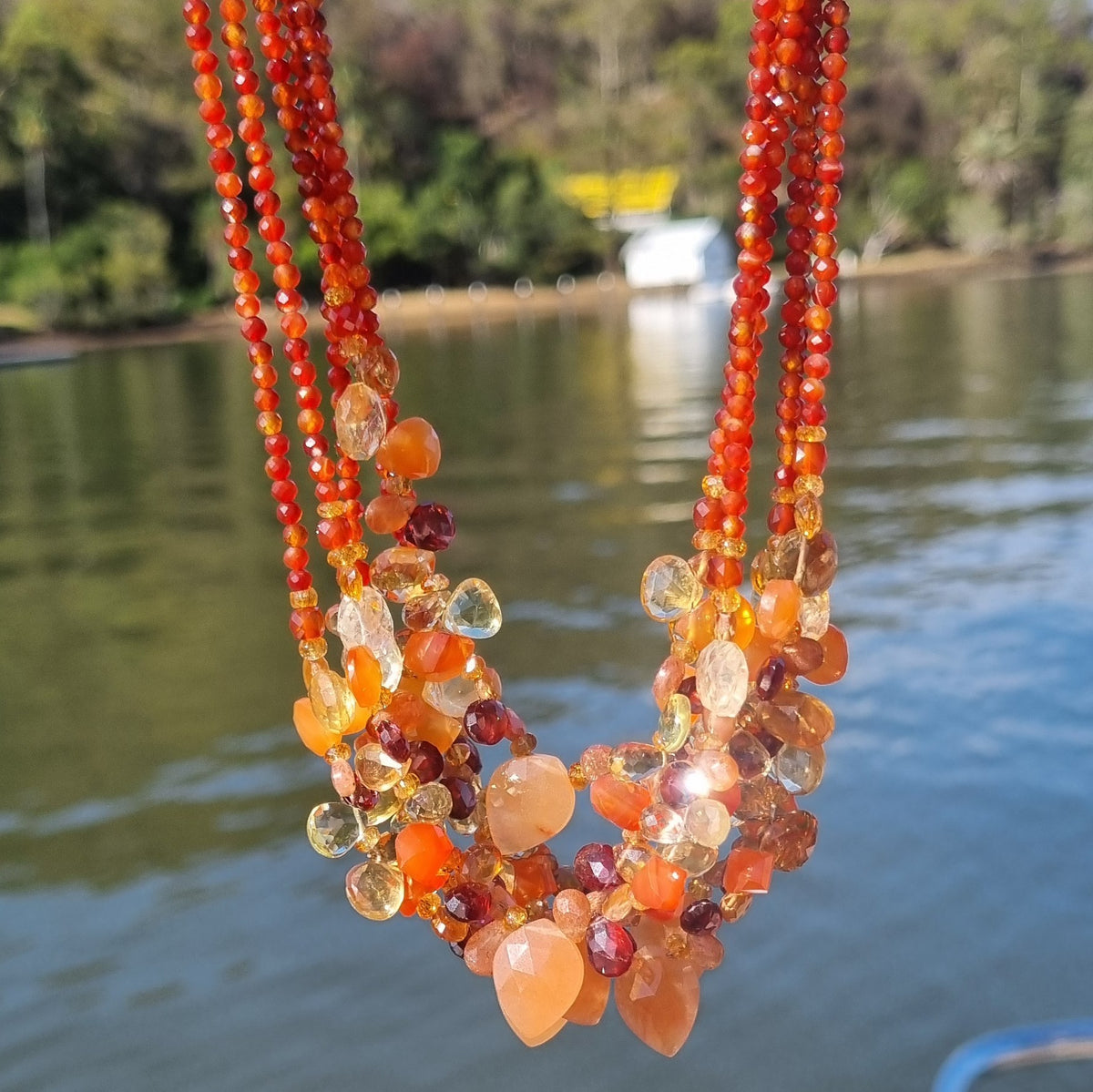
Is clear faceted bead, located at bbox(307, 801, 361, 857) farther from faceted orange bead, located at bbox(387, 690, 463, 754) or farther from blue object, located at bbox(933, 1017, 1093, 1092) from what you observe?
blue object, located at bbox(933, 1017, 1093, 1092)

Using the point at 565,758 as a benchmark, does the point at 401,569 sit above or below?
above

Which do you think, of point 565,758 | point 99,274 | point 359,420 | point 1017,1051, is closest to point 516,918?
point 359,420

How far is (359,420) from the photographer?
2.37 feet

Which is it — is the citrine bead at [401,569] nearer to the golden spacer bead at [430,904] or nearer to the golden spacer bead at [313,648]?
the golden spacer bead at [313,648]

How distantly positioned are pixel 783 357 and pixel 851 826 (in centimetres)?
170

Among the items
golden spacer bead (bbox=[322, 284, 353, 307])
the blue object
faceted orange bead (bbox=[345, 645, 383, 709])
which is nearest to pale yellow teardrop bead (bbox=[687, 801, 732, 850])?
faceted orange bead (bbox=[345, 645, 383, 709])

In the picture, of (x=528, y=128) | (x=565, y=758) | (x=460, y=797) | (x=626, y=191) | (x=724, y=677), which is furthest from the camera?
(x=528, y=128)

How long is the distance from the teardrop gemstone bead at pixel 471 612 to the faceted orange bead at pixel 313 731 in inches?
4.1

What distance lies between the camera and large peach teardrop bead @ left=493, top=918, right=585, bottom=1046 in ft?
2.47

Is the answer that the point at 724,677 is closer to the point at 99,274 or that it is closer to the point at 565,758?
the point at 565,758

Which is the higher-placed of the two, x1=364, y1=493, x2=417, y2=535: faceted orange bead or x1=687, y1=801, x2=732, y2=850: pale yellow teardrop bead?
x1=364, y1=493, x2=417, y2=535: faceted orange bead

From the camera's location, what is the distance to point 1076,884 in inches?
80.4

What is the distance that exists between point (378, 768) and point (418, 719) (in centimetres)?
4

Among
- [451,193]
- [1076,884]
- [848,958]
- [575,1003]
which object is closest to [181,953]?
[848,958]
